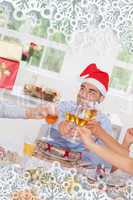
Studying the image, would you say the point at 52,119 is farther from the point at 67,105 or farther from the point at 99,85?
the point at 99,85

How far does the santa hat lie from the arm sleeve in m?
0.26

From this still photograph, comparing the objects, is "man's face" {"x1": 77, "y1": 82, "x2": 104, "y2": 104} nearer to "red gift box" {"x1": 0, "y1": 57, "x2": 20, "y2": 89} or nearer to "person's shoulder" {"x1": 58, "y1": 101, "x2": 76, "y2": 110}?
"person's shoulder" {"x1": 58, "y1": 101, "x2": 76, "y2": 110}

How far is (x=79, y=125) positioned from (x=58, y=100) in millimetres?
173

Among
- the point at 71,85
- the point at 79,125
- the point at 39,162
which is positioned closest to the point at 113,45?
the point at 71,85

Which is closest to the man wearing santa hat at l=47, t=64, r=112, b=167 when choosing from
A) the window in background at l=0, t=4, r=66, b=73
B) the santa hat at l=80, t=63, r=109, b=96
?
the santa hat at l=80, t=63, r=109, b=96

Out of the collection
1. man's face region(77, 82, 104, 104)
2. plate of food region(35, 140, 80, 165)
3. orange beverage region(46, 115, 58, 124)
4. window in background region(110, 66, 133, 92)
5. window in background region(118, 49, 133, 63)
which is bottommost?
plate of food region(35, 140, 80, 165)

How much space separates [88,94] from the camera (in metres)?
1.76

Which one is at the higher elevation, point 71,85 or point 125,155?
point 71,85

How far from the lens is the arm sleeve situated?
179 cm

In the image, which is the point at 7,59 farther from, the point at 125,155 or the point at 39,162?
the point at 125,155

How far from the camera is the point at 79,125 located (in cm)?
165

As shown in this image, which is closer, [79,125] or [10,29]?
[79,125]

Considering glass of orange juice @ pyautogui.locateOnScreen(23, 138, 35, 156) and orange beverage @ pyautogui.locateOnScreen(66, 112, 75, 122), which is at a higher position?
orange beverage @ pyautogui.locateOnScreen(66, 112, 75, 122)
